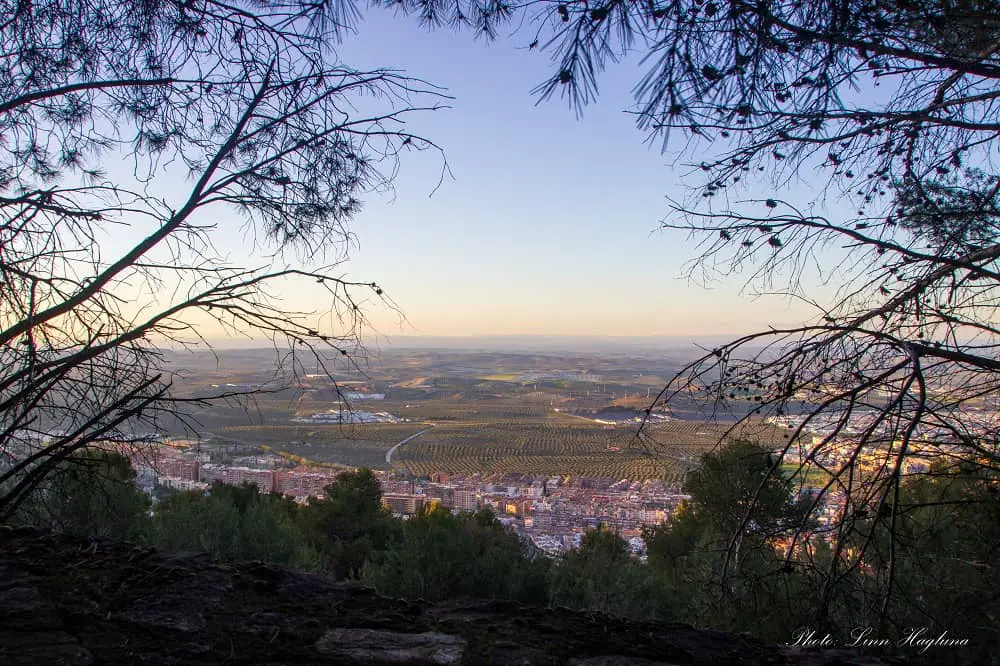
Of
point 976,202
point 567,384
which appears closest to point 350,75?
point 976,202

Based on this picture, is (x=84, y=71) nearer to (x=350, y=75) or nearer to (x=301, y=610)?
(x=350, y=75)

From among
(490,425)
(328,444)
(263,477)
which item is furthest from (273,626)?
(490,425)

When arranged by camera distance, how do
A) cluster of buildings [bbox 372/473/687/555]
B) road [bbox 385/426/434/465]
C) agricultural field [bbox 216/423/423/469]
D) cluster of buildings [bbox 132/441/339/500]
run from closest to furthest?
cluster of buildings [bbox 132/441/339/500] < cluster of buildings [bbox 372/473/687/555] < agricultural field [bbox 216/423/423/469] < road [bbox 385/426/434/465]

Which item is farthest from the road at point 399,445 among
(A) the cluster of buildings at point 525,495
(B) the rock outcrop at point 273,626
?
(B) the rock outcrop at point 273,626

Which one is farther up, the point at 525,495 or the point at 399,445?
the point at 399,445

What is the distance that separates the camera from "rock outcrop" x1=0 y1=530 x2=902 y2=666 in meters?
1.30

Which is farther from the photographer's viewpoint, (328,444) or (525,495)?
(328,444)

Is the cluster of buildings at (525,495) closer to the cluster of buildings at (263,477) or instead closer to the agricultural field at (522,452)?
the cluster of buildings at (263,477)

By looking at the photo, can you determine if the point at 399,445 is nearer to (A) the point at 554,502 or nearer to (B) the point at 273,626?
(A) the point at 554,502

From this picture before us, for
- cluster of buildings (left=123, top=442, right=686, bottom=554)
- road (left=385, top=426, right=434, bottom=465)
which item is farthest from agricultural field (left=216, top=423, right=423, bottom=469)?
cluster of buildings (left=123, top=442, right=686, bottom=554)

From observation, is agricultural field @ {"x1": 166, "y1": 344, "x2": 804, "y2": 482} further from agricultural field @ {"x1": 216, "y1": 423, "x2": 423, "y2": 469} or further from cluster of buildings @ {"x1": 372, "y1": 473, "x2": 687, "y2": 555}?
cluster of buildings @ {"x1": 372, "y1": 473, "x2": 687, "y2": 555}

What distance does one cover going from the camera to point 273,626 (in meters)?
1.45

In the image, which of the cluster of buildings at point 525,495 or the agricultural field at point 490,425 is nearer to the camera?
the cluster of buildings at point 525,495

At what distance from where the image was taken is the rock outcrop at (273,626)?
1.30 metres
